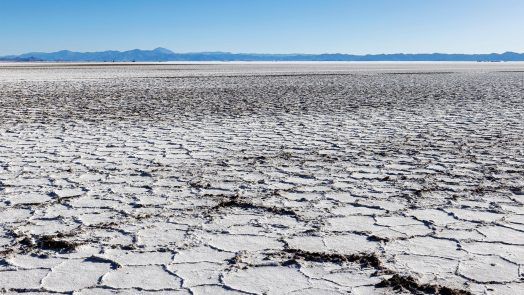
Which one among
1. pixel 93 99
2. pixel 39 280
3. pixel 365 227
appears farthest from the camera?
pixel 93 99

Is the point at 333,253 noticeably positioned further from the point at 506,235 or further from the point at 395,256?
the point at 506,235

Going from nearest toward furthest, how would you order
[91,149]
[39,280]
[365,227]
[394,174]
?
[39,280] → [365,227] → [394,174] → [91,149]

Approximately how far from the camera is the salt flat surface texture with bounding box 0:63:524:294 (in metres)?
2.15

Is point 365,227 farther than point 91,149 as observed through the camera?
No

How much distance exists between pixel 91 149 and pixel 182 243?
2905 millimetres

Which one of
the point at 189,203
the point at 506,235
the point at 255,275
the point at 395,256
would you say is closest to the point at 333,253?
the point at 395,256

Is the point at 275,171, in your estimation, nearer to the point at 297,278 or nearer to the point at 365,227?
the point at 365,227

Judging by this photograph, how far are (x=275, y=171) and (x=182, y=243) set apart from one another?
68.3 inches

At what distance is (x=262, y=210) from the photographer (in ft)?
10.2

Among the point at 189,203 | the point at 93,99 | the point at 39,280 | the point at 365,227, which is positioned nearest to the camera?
the point at 39,280

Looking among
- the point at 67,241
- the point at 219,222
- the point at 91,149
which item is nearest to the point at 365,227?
the point at 219,222

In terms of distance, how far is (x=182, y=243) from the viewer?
2.54 metres

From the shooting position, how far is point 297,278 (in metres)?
2.13

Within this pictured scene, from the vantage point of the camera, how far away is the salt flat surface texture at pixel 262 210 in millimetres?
2146
